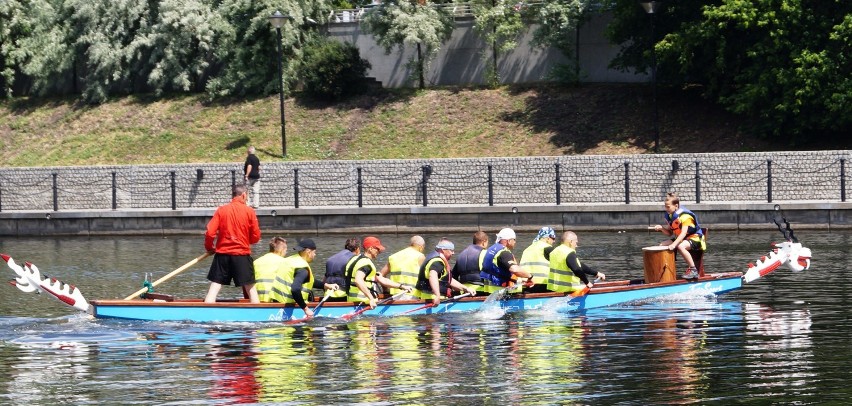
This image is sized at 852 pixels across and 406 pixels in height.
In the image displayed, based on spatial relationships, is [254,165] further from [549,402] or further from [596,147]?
[549,402]

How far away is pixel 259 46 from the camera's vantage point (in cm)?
4928

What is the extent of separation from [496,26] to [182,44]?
444 inches

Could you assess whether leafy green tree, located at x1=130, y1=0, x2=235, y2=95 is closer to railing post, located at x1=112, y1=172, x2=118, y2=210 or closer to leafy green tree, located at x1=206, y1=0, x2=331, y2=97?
leafy green tree, located at x1=206, y1=0, x2=331, y2=97

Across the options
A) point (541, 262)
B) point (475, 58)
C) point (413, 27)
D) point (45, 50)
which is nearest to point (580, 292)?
point (541, 262)

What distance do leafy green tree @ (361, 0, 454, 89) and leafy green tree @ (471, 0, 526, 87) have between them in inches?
50.5

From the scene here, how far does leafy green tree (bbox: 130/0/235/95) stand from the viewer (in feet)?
165

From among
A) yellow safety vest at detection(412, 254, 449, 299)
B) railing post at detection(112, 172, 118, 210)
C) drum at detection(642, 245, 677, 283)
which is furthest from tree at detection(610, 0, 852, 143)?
yellow safety vest at detection(412, 254, 449, 299)

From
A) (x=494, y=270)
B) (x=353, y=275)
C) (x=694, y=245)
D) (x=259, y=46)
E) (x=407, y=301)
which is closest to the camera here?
(x=353, y=275)

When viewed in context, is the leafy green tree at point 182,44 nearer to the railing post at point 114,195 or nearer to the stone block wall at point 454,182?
the stone block wall at point 454,182

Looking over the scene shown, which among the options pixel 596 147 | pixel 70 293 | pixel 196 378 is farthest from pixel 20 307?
pixel 596 147

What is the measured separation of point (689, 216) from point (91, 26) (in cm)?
3418

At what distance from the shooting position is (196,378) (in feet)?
51.5

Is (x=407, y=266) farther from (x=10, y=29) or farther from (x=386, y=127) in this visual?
(x=10, y=29)

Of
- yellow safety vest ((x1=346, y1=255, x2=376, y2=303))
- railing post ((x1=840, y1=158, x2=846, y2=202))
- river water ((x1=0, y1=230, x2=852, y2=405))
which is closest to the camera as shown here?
river water ((x1=0, y1=230, x2=852, y2=405))
